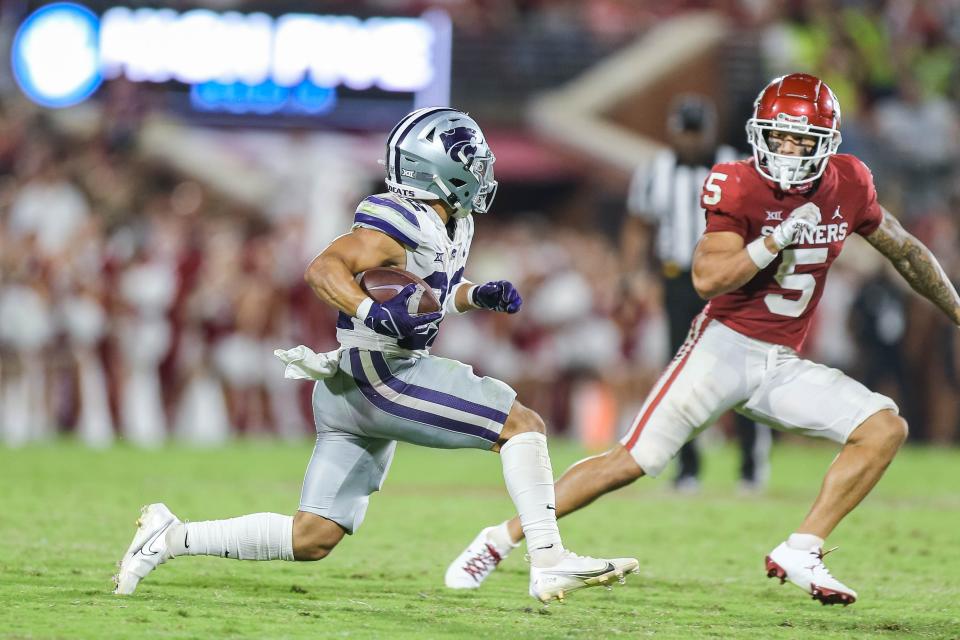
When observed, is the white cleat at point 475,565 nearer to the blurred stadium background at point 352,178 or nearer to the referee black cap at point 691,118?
the referee black cap at point 691,118

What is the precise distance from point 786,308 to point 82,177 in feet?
32.1

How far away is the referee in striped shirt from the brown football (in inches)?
150

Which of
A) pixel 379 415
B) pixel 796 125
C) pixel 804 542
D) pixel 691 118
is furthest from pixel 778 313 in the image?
pixel 691 118

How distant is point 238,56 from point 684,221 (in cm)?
→ 927

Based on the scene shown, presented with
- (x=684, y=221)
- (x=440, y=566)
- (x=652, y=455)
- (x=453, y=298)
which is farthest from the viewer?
(x=684, y=221)

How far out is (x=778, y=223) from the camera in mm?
5305

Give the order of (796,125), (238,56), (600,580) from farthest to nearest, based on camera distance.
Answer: (238,56)
(796,125)
(600,580)

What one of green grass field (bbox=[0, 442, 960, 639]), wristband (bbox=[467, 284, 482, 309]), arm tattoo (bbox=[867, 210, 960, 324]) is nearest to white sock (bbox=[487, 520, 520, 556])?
green grass field (bbox=[0, 442, 960, 639])

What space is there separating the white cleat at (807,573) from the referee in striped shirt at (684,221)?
136 inches

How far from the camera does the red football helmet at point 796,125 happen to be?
5.18 meters

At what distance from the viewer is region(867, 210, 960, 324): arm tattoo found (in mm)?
5453

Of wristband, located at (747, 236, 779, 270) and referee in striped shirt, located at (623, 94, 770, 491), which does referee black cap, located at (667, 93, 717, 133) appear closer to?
referee in striped shirt, located at (623, 94, 770, 491)

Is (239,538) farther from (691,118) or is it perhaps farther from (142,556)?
(691,118)

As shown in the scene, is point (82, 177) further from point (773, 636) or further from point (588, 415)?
point (773, 636)
